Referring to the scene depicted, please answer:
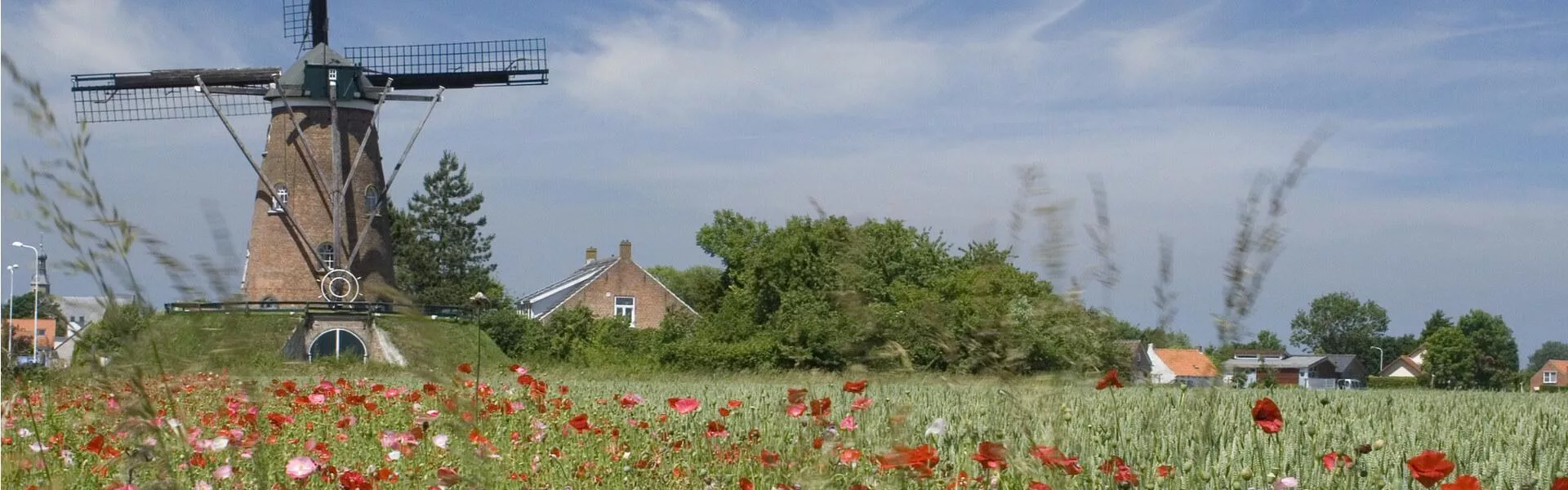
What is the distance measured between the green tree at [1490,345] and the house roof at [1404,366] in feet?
19.7

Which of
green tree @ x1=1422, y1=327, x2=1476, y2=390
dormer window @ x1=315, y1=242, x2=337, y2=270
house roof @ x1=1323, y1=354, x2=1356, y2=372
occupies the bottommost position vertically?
house roof @ x1=1323, y1=354, x2=1356, y2=372

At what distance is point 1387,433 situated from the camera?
5.89m

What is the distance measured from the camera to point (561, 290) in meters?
59.9

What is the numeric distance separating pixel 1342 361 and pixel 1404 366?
233 inches

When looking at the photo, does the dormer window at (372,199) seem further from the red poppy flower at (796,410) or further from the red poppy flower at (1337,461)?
the red poppy flower at (1337,461)

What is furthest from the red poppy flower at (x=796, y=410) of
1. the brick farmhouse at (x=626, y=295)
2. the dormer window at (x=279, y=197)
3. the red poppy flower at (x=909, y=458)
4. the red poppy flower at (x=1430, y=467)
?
the brick farmhouse at (x=626, y=295)

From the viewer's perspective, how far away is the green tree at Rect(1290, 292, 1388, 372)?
421ft

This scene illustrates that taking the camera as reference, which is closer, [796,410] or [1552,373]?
[796,410]

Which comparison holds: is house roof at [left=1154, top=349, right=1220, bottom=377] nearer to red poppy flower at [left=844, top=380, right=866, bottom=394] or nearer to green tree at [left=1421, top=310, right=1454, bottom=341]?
red poppy flower at [left=844, top=380, right=866, bottom=394]

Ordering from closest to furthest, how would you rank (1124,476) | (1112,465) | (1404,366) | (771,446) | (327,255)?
(1124,476)
(1112,465)
(771,446)
(327,255)
(1404,366)

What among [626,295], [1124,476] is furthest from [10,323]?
[626,295]

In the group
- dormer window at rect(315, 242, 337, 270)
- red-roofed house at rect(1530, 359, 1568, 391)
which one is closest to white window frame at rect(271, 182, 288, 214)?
dormer window at rect(315, 242, 337, 270)

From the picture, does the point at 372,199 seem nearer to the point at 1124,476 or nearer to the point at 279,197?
the point at 279,197

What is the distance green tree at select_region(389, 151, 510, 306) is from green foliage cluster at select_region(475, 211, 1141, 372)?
496 inches
